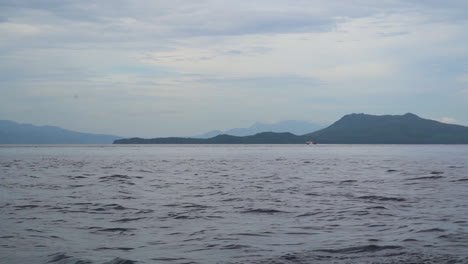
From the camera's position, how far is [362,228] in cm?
1647

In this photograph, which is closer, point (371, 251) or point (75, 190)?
point (371, 251)

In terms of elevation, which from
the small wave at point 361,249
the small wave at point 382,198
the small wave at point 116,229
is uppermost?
the small wave at point 382,198

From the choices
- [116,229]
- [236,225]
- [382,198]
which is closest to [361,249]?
[236,225]

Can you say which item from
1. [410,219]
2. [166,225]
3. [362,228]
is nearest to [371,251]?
[362,228]

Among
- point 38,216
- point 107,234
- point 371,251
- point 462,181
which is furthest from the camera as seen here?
point 462,181

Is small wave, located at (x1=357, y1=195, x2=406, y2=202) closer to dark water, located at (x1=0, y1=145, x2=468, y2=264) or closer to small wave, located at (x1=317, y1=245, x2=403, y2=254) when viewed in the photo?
dark water, located at (x1=0, y1=145, x2=468, y2=264)

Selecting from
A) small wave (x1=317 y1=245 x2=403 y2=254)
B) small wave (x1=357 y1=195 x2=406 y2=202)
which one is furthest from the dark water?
small wave (x1=357 y1=195 x2=406 y2=202)

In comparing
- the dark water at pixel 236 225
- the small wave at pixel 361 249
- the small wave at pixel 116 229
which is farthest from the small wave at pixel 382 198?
the small wave at pixel 116 229

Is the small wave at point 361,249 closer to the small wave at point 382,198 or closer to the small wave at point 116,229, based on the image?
the small wave at point 116,229

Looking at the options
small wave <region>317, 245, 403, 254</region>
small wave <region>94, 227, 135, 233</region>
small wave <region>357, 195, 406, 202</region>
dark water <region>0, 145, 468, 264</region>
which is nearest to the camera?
dark water <region>0, 145, 468, 264</region>

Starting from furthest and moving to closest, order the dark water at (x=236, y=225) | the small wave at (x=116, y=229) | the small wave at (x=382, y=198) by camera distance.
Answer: the small wave at (x=382, y=198), the small wave at (x=116, y=229), the dark water at (x=236, y=225)

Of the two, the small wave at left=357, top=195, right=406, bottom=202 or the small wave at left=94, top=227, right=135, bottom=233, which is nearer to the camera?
the small wave at left=94, top=227, right=135, bottom=233

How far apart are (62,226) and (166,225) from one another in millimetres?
3721

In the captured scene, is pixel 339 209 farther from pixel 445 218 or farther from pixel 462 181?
pixel 462 181
